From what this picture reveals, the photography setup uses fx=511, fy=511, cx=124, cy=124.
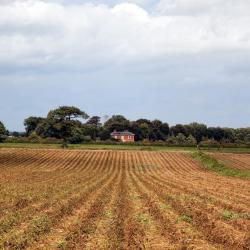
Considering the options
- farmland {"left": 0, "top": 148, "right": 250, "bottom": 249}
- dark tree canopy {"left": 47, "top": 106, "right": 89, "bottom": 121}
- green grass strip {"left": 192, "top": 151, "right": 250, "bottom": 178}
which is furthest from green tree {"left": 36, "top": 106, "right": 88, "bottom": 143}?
farmland {"left": 0, "top": 148, "right": 250, "bottom": 249}

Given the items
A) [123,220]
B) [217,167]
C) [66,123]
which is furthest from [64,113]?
[123,220]

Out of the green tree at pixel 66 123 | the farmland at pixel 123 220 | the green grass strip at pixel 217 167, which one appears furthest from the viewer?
the green tree at pixel 66 123

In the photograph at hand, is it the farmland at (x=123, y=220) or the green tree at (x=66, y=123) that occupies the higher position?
the green tree at (x=66, y=123)

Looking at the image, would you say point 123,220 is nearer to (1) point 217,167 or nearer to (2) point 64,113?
(1) point 217,167

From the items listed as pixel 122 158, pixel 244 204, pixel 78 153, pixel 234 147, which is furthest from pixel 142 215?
pixel 234 147

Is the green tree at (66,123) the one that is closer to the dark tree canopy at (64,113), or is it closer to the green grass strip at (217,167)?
the dark tree canopy at (64,113)

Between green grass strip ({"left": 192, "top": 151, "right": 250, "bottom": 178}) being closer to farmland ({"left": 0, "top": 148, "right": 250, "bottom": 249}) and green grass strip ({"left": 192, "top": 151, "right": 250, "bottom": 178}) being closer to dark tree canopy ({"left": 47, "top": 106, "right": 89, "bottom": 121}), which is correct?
farmland ({"left": 0, "top": 148, "right": 250, "bottom": 249})

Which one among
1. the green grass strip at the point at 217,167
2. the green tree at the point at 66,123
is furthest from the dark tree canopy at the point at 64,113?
the green grass strip at the point at 217,167

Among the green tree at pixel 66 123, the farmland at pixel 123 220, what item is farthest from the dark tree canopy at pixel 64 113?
the farmland at pixel 123 220

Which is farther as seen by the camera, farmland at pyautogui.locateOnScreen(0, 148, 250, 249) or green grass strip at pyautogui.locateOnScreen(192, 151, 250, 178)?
green grass strip at pyautogui.locateOnScreen(192, 151, 250, 178)

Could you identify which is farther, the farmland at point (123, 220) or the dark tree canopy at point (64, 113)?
the dark tree canopy at point (64, 113)

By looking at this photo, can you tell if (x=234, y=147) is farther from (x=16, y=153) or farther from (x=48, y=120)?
(x=16, y=153)

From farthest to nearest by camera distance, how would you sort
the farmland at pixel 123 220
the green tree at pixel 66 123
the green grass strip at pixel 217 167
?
the green tree at pixel 66 123
the green grass strip at pixel 217 167
the farmland at pixel 123 220

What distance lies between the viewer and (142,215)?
17984mm
